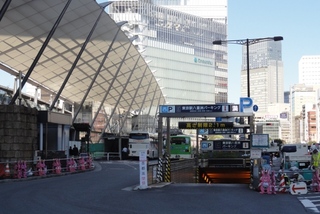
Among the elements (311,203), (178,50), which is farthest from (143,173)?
(178,50)

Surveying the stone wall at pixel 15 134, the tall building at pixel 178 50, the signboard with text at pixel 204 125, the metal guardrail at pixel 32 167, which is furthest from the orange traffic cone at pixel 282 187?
the tall building at pixel 178 50

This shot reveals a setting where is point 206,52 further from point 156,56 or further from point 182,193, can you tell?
point 182,193

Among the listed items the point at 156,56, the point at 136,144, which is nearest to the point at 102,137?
the point at 136,144

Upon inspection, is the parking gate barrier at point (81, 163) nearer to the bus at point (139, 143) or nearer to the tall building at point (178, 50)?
the bus at point (139, 143)

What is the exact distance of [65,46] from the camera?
47.6 metres

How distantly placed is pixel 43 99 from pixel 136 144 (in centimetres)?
1367

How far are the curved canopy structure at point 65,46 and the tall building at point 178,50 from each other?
58.0 metres

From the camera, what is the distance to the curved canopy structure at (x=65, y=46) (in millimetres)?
36812

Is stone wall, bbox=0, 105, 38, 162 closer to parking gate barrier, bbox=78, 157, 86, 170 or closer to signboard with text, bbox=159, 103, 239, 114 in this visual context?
parking gate barrier, bbox=78, 157, 86, 170

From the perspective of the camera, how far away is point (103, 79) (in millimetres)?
66125

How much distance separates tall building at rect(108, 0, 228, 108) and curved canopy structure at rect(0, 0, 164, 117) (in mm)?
57997

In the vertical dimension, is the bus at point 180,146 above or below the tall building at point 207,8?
below

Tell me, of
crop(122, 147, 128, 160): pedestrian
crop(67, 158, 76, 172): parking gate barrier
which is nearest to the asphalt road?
crop(67, 158, 76, 172): parking gate barrier

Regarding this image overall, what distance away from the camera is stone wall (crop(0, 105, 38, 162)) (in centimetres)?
2755
